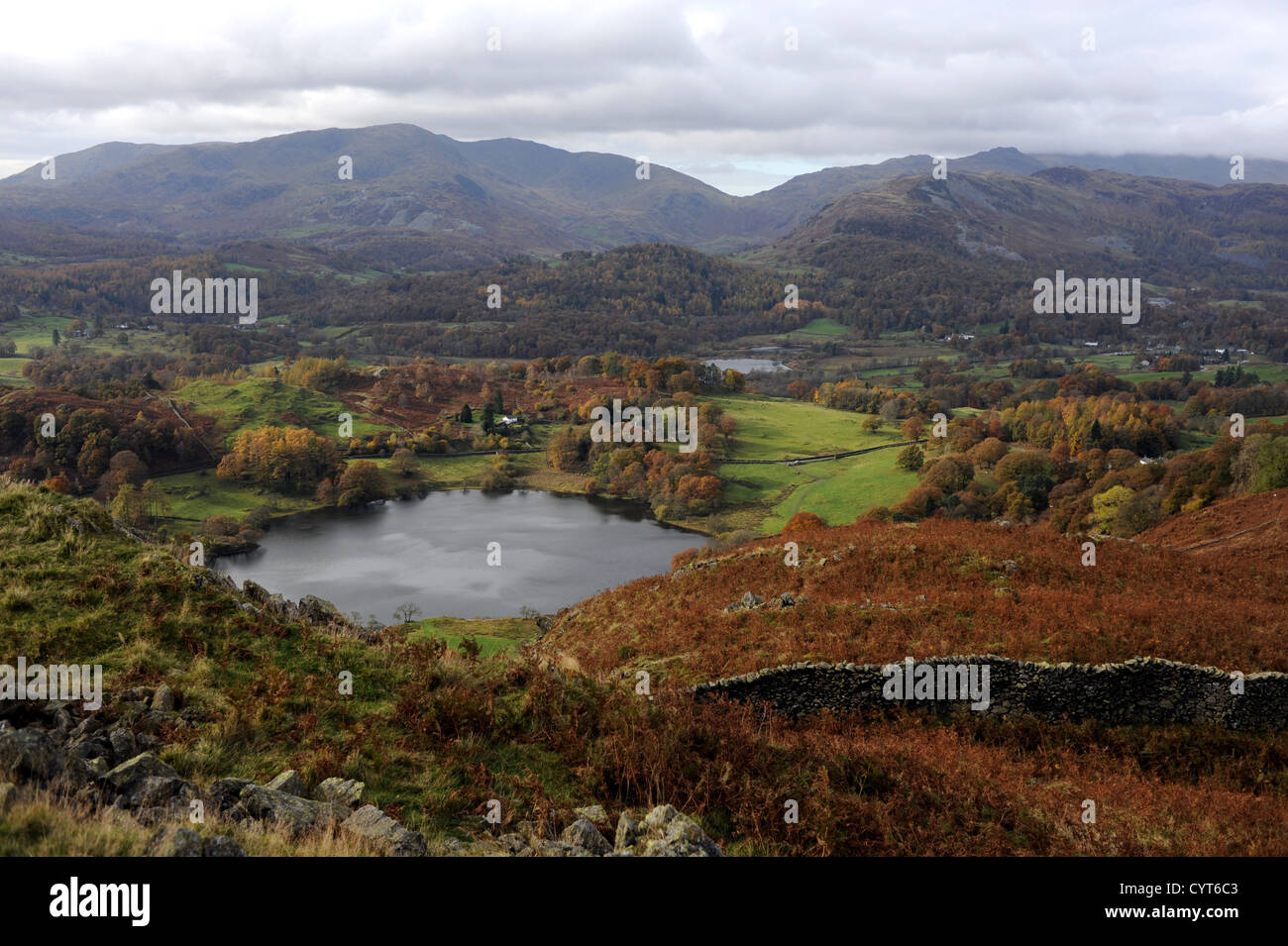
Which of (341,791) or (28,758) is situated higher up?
(28,758)

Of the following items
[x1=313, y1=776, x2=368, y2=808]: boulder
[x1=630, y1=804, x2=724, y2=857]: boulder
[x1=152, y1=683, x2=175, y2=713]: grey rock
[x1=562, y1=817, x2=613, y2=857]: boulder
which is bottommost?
[x1=562, y1=817, x2=613, y2=857]: boulder

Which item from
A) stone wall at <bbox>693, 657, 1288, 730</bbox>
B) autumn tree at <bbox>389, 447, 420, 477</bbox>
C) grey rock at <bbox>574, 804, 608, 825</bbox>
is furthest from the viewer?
autumn tree at <bbox>389, 447, 420, 477</bbox>

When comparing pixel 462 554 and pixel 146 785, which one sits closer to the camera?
Answer: pixel 146 785

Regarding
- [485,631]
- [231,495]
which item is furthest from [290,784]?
[231,495]

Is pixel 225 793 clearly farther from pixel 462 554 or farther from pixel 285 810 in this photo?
pixel 462 554

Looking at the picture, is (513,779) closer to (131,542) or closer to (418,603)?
(131,542)

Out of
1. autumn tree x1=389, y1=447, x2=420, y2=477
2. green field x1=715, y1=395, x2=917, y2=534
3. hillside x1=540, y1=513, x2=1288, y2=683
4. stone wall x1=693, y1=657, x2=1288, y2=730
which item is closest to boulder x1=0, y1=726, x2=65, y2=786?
hillside x1=540, y1=513, x2=1288, y2=683

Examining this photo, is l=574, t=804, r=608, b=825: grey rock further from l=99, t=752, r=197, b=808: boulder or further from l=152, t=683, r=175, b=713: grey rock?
l=152, t=683, r=175, b=713: grey rock
